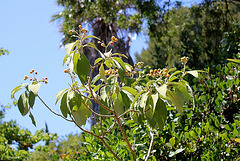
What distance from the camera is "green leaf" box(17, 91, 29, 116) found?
1.46 meters

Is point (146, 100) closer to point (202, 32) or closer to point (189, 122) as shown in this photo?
point (189, 122)

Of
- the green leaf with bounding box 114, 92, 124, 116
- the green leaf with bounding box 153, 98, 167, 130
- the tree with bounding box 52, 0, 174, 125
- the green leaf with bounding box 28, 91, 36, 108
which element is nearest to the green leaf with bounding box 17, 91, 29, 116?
the green leaf with bounding box 28, 91, 36, 108

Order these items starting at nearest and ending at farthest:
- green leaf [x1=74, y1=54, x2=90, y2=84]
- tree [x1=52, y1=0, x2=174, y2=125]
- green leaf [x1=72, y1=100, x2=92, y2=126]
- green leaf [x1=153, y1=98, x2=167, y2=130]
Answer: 1. green leaf [x1=74, y1=54, x2=90, y2=84]
2. green leaf [x1=153, y1=98, x2=167, y2=130]
3. green leaf [x1=72, y1=100, x2=92, y2=126]
4. tree [x1=52, y1=0, x2=174, y2=125]

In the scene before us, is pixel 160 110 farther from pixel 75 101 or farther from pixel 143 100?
pixel 75 101

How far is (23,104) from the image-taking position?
148cm

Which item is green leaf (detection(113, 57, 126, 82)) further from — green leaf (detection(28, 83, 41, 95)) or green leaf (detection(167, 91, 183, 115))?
green leaf (detection(28, 83, 41, 95))

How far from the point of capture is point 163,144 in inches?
103

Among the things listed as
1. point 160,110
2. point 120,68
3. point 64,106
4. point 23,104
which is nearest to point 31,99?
point 23,104

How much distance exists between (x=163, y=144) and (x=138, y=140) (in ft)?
0.79

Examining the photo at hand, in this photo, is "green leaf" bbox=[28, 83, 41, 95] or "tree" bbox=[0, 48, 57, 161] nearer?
"green leaf" bbox=[28, 83, 41, 95]

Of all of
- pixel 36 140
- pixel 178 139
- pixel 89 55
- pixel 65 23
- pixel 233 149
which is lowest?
pixel 233 149

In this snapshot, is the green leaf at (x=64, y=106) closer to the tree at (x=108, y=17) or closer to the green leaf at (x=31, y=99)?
the green leaf at (x=31, y=99)

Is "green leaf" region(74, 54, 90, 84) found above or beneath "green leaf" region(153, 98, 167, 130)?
above

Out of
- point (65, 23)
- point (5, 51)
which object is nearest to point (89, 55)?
point (65, 23)
